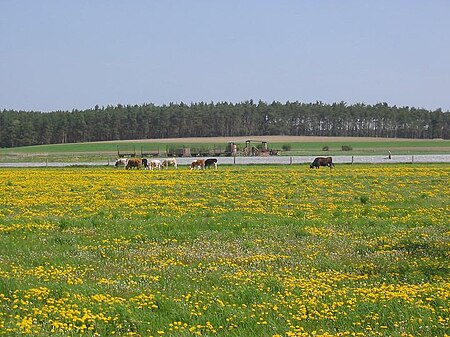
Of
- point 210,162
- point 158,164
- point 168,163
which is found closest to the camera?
point 210,162

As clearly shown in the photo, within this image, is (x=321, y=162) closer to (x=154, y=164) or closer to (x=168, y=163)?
(x=154, y=164)

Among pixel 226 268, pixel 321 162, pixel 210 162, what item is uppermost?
pixel 321 162

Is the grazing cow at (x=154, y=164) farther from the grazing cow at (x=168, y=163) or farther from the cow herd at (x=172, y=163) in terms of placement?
the grazing cow at (x=168, y=163)

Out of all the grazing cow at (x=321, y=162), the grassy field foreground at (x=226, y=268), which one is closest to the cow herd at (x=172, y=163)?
the grazing cow at (x=321, y=162)

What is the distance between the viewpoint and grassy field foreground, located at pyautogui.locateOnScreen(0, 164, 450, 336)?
27.6 feet

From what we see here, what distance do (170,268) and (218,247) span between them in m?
2.59

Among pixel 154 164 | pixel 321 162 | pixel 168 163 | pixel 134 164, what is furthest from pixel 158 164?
pixel 321 162

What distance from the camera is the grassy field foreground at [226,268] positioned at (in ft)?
27.6

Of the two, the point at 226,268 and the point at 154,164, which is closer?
the point at 226,268

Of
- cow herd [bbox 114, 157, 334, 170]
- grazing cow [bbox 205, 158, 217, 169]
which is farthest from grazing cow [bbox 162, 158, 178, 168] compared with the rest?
grazing cow [bbox 205, 158, 217, 169]

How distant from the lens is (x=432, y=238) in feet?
50.1

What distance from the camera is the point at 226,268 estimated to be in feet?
39.4

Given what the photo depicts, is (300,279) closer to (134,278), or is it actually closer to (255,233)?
(134,278)

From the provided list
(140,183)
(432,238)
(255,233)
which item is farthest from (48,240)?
(140,183)
